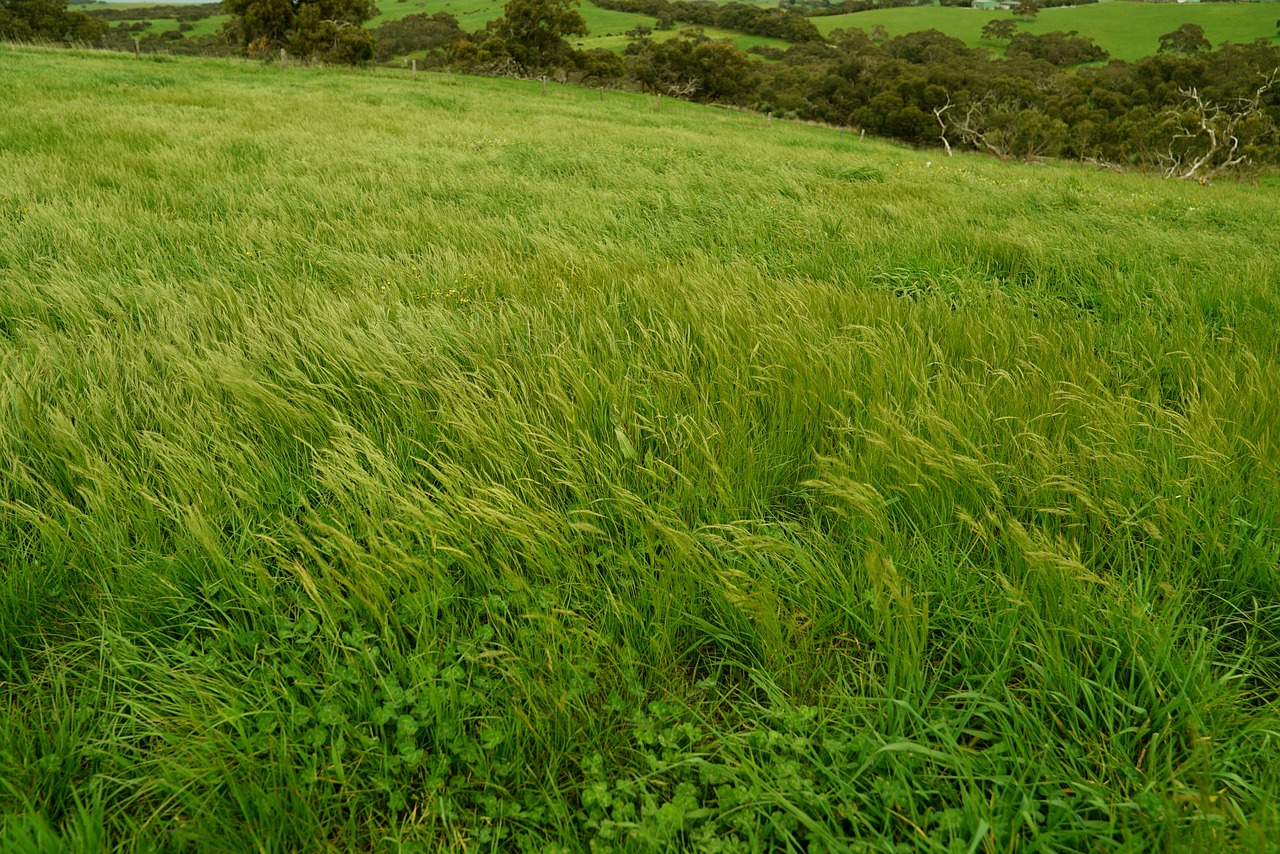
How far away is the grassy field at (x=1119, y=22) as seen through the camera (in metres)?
68.6


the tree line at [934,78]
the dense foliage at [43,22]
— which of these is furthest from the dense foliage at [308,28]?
the dense foliage at [43,22]

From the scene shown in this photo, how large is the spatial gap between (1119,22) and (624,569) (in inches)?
4483

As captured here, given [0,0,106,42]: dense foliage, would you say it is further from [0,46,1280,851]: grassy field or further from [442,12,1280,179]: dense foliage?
[0,46,1280,851]: grassy field

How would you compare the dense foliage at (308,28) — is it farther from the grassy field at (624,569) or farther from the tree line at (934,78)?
the grassy field at (624,569)

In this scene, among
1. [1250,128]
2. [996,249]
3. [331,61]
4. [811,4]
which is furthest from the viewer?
[811,4]

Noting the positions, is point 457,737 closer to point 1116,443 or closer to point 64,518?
point 64,518

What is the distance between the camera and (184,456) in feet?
6.03

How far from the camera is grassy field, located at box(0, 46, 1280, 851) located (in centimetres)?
115

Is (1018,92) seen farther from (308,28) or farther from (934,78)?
(308,28)

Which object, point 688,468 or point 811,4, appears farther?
point 811,4

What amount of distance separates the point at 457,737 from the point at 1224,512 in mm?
2148

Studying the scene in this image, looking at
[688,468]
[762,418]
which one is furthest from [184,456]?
[762,418]

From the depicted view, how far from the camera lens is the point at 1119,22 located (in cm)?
7988

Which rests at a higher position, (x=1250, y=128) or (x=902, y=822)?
(x=1250, y=128)
